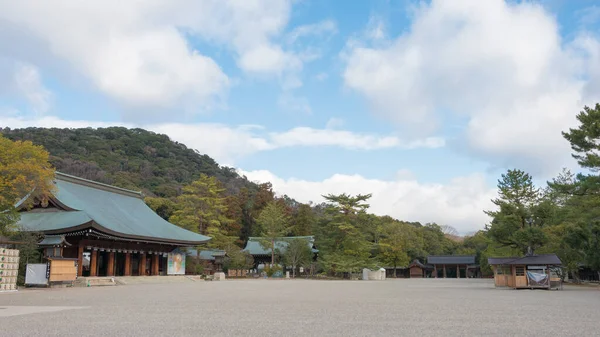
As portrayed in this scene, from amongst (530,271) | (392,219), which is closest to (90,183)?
(530,271)

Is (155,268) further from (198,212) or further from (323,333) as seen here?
(323,333)

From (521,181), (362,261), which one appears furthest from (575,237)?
(362,261)

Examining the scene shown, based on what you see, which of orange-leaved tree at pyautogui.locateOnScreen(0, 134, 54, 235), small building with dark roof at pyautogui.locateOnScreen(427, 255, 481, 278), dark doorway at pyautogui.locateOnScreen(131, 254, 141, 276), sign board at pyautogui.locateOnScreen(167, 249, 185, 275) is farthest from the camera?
small building with dark roof at pyautogui.locateOnScreen(427, 255, 481, 278)

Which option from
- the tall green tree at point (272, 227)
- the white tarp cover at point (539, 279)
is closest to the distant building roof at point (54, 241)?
the tall green tree at point (272, 227)

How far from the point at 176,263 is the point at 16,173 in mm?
16360

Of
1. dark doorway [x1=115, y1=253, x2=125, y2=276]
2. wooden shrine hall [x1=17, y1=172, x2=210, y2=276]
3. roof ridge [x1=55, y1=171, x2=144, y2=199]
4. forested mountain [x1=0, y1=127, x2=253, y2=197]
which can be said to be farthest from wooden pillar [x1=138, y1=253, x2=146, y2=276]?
forested mountain [x1=0, y1=127, x2=253, y2=197]

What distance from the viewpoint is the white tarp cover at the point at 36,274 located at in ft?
63.8

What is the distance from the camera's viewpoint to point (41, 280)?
1958cm

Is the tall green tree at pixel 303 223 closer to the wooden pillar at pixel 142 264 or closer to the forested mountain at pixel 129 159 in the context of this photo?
the forested mountain at pixel 129 159

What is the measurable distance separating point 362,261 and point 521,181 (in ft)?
46.7

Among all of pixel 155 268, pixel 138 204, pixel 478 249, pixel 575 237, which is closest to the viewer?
pixel 575 237

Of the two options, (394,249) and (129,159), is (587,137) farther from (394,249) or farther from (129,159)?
(129,159)

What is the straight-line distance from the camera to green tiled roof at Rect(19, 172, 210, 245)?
2434cm

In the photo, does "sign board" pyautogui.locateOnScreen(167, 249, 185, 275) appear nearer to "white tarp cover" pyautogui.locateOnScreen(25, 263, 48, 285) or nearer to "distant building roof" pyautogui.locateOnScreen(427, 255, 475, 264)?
"white tarp cover" pyautogui.locateOnScreen(25, 263, 48, 285)
